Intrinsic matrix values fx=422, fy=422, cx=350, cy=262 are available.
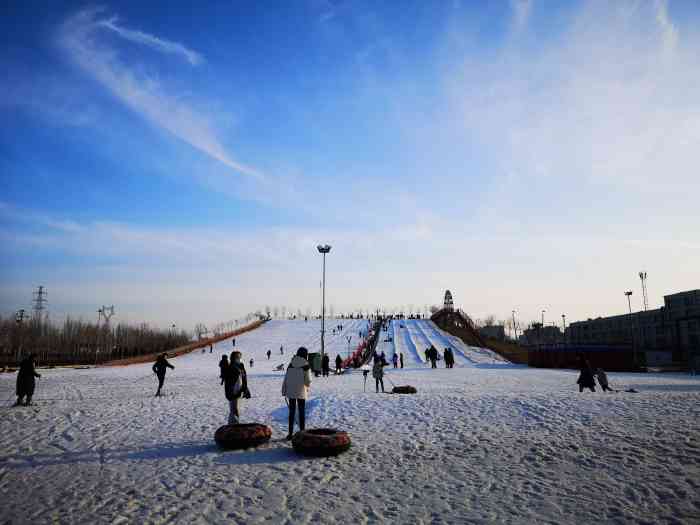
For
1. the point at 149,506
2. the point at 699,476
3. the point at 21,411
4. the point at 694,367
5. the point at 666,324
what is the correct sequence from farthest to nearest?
1. the point at 666,324
2. the point at 694,367
3. the point at 21,411
4. the point at 699,476
5. the point at 149,506

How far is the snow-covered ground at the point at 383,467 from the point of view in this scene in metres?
4.89

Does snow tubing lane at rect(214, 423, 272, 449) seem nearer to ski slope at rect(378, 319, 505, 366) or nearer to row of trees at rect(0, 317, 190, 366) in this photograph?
ski slope at rect(378, 319, 505, 366)

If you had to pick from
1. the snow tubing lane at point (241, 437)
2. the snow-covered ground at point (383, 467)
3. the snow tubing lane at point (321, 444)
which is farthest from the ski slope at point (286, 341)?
the snow tubing lane at point (321, 444)

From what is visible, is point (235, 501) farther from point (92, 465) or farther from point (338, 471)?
point (92, 465)

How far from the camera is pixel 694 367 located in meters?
29.0

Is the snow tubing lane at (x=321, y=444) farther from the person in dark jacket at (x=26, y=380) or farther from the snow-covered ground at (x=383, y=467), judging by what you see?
the person in dark jacket at (x=26, y=380)

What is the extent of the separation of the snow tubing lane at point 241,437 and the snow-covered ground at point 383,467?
0.20 m

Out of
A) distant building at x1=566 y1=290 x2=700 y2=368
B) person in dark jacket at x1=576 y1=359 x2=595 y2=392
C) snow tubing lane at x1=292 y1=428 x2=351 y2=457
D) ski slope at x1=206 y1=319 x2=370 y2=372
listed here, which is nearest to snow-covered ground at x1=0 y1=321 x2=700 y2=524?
snow tubing lane at x1=292 y1=428 x2=351 y2=457

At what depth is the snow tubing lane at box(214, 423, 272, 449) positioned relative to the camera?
7.59 meters

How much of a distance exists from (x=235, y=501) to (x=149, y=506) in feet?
3.33

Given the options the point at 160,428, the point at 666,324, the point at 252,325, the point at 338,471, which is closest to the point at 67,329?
the point at 252,325

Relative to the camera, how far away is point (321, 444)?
23.2ft

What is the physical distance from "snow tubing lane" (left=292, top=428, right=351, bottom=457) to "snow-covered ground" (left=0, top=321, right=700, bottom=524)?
17cm

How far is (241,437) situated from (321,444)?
159 centimetres
